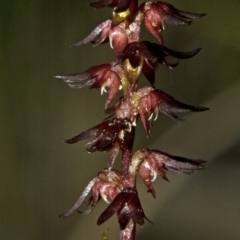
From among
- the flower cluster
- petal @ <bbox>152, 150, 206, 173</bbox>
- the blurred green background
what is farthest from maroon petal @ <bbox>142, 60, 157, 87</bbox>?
the blurred green background

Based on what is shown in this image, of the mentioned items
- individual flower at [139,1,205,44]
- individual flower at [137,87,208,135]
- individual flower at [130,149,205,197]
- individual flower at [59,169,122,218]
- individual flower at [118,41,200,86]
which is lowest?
individual flower at [59,169,122,218]

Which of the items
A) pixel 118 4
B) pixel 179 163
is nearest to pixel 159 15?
pixel 118 4

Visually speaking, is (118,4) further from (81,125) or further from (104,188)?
(81,125)

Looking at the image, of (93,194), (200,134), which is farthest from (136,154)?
(200,134)

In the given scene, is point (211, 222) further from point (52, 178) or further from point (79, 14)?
point (79, 14)

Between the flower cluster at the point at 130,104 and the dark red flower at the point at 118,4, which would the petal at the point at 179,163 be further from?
the dark red flower at the point at 118,4

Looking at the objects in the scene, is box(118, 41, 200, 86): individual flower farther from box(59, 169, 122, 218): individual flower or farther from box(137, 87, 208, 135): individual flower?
box(59, 169, 122, 218): individual flower
